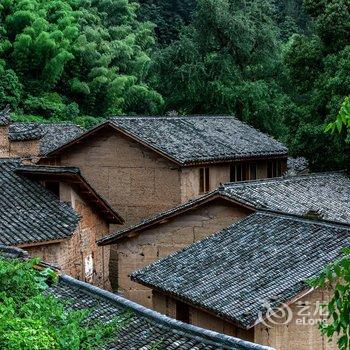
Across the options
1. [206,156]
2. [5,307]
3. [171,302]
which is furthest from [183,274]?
[206,156]

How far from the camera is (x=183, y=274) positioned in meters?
14.9

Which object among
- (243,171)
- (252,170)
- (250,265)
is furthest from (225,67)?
(250,265)

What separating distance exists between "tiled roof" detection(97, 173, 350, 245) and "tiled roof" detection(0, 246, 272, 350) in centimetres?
698

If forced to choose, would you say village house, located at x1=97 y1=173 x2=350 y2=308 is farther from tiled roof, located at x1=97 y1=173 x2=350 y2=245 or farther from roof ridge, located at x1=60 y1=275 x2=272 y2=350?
roof ridge, located at x1=60 y1=275 x2=272 y2=350

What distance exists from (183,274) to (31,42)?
30.7 m

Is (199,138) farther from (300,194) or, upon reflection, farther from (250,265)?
(250,265)

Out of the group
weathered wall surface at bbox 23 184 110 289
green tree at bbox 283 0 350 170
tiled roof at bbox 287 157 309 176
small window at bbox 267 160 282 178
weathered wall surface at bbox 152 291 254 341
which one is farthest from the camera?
tiled roof at bbox 287 157 309 176

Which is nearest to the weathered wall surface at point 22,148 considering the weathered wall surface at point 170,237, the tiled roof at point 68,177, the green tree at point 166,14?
the tiled roof at point 68,177

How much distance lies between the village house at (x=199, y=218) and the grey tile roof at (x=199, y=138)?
4.68 meters

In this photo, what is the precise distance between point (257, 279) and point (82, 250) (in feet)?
25.8

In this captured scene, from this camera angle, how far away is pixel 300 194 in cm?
2047

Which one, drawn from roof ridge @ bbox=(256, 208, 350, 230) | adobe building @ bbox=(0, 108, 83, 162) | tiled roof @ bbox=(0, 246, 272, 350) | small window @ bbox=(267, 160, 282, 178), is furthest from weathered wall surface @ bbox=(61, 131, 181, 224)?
tiled roof @ bbox=(0, 246, 272, 350)

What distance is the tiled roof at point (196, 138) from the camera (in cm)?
2425

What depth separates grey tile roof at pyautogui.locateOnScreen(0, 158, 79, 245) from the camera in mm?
17266
